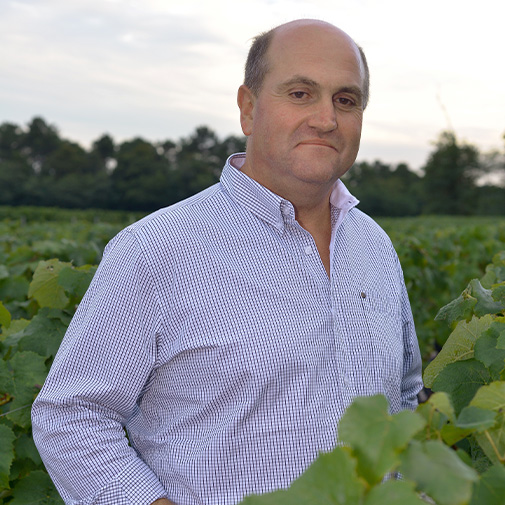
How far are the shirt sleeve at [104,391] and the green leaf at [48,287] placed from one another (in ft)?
3.29

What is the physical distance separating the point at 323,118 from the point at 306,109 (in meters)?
0.06

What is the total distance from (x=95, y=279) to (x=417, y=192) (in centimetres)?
8980

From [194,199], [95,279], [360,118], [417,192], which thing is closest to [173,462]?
[95,279]

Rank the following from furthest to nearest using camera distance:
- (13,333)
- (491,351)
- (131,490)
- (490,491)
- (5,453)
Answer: (13,333) → (5,453) → (131,490) → (491,351) → (490,491)

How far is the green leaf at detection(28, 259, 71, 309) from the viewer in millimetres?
2812

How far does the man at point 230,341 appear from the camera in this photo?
1817mm

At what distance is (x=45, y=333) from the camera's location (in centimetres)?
269

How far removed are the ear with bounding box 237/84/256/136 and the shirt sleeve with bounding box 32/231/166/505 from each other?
0.71 m

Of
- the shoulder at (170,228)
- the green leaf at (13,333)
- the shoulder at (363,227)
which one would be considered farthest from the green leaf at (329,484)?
the green leaf at (13,333)

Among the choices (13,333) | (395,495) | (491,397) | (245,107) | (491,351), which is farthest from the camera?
(13,333)

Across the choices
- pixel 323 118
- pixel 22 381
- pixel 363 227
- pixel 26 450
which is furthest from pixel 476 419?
pixel 26 450

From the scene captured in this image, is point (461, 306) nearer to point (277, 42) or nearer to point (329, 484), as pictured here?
point (277, 42)

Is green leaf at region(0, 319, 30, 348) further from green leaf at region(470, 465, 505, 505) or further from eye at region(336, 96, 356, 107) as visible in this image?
green leaf at region(470, 465, 505, 505)

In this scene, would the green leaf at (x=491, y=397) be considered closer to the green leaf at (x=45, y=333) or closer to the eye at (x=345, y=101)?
the eye at (x=345, y=101)
